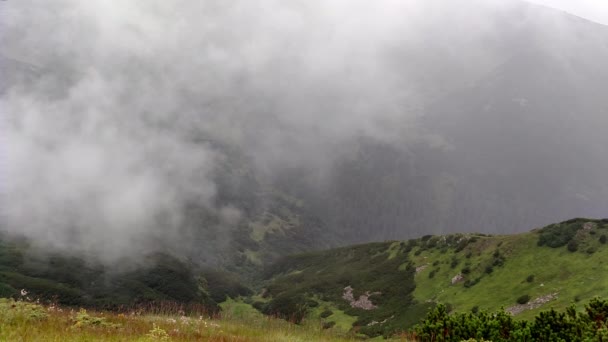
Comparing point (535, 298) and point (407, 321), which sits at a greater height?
point (535, 298)

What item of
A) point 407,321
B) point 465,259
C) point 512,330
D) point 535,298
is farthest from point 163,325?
Result: point 465,259

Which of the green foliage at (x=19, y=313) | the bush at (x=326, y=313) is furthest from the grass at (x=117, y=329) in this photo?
the bush at (x=326, y=313)

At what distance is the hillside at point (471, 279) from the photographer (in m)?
67.7

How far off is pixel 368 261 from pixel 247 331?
166514mm

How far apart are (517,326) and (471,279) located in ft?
292

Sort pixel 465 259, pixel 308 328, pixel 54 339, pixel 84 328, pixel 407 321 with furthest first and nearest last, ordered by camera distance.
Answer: pixel 465 259, pixel 407 321, pixel 308 328, pixel 84 328, pixel 54 339

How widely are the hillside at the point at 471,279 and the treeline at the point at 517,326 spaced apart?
23.2 metres

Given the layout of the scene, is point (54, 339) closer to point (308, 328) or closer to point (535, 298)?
point (308, 328)

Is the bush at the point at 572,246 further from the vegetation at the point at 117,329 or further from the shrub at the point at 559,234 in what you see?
the vegetation at the point at 117,329

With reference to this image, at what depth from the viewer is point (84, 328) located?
1267cm

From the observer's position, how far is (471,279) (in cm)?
9394

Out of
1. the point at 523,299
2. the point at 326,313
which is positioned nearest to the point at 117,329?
the point at 523,299

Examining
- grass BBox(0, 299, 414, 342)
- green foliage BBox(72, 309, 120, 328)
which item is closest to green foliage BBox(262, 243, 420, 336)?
grass BBox(0, 299, 414, 342)

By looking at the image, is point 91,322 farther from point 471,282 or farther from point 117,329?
point 471,282
